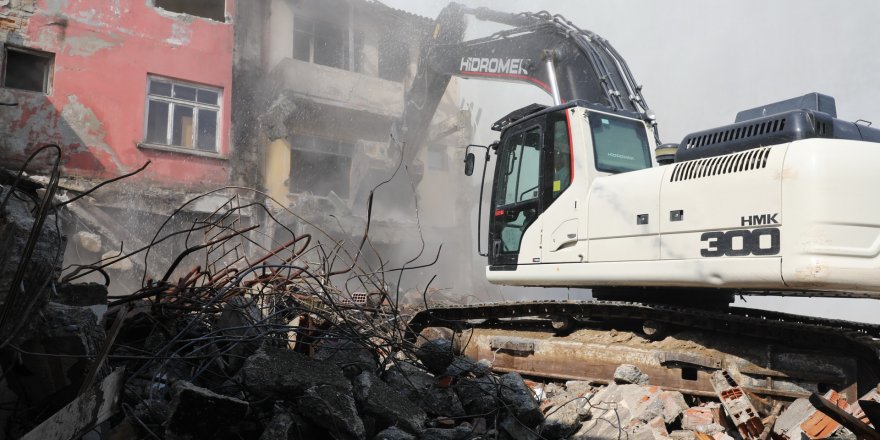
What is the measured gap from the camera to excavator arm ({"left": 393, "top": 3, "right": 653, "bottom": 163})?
7.45 metres

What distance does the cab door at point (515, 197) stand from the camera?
6.59 meters

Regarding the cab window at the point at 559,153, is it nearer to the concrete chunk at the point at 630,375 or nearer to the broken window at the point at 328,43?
the concrete chunk at the point at 630,375

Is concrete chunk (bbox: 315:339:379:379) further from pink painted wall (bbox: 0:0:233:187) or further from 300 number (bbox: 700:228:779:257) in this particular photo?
pink painted wall (bbox: 0:0:233:187)

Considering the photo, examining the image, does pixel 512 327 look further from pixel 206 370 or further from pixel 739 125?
pixel 206 370

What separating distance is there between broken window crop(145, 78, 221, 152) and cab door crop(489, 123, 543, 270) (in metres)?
10.4

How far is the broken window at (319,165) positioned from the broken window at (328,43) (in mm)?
2249

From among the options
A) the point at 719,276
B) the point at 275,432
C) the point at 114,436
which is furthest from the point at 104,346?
the point at 719,276

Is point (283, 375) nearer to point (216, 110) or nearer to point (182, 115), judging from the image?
point (182, 115)

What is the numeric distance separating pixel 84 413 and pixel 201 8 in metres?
16.1

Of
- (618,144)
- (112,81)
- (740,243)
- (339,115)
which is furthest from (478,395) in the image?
(339,115)

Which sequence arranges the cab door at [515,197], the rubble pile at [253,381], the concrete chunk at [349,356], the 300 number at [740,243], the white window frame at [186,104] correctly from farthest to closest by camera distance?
the white window frame at [186,104], the cab door at [515,197], the 300 number at [740,243], the concrete chunk at [349,356], the rubble pile at [253,381]

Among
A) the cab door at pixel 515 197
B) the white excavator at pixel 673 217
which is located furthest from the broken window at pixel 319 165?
the cab door at pixel 515 197

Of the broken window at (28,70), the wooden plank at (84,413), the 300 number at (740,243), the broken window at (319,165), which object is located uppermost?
the broken window at (28,70)

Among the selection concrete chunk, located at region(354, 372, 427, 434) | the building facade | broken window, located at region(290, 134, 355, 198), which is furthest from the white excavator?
broken window, located at region(290, 134, 355, 198)
